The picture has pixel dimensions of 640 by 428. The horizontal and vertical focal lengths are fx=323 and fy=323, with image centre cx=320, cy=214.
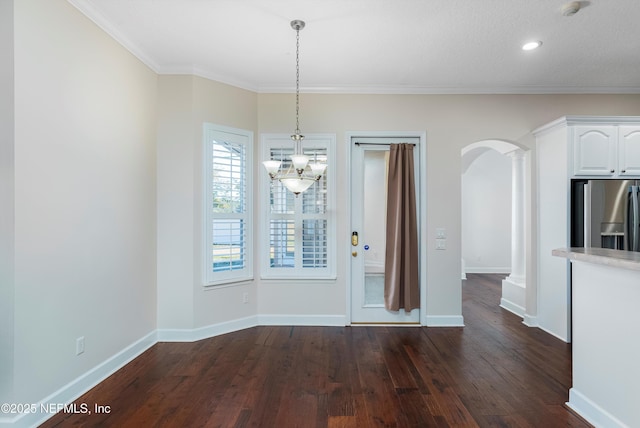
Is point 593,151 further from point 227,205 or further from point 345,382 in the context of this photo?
point 227,205

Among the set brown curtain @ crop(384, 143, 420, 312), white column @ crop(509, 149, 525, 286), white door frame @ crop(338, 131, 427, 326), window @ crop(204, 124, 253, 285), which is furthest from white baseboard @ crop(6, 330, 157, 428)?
white column @ crop(509, 149, 525, 286)

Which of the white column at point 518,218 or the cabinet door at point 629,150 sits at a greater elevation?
the cabinet door at point 629,150

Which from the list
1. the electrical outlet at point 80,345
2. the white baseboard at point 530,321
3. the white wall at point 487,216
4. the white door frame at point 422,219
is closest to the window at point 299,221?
the white door frame at point 422,219

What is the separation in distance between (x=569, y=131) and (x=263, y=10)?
3.46 m

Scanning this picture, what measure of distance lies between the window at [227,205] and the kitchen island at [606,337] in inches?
125

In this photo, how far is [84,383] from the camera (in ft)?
8.41

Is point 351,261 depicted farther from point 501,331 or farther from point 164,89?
point 164,89

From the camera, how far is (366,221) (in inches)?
165

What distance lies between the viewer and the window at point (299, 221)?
4.14 meters

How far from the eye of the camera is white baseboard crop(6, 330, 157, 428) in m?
2.09

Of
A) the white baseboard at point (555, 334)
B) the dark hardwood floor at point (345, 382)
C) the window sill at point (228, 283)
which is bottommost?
the dark hardwood floor at point (345, 382)

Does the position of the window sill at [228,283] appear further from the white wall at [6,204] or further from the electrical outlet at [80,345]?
the white wall at [6,204]

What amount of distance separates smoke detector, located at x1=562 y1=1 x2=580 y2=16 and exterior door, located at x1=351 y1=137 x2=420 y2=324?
1.89 meters

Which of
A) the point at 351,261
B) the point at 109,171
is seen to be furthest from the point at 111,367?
the point at 351,261
